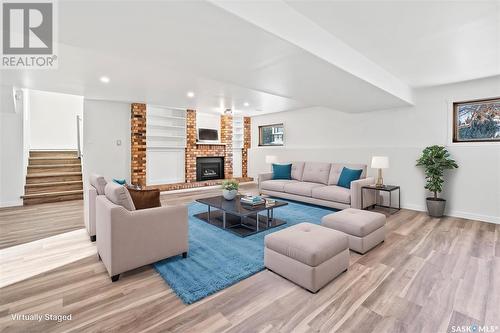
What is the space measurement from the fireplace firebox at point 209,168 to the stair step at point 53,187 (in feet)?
10.3

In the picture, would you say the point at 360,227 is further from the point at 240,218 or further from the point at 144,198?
the point at 144,198

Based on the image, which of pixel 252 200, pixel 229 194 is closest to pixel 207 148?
pixel 229 194

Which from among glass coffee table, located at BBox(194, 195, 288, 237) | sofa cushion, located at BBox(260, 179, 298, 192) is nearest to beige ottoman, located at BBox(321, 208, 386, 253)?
glass coffee table, located at BBox(194, 195, 288, 237)

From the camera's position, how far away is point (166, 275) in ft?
7.43

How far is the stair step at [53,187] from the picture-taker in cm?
535

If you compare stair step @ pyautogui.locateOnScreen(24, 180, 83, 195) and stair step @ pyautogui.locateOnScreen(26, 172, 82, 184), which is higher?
stair step @ pyautogui.locateOnScreen(26, 172, 82, 184)

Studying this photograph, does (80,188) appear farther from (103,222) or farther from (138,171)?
(103,222)

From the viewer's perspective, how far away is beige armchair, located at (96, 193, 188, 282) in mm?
2160

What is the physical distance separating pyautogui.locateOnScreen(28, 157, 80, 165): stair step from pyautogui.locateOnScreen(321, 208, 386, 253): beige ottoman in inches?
283

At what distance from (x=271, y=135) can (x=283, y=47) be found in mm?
5779

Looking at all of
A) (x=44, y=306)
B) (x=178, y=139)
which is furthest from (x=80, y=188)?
(x=44, y=306)

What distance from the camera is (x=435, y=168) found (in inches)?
163

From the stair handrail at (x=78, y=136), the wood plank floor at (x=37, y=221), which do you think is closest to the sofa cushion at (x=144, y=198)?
the wood plank floor at (x=37, y=221)

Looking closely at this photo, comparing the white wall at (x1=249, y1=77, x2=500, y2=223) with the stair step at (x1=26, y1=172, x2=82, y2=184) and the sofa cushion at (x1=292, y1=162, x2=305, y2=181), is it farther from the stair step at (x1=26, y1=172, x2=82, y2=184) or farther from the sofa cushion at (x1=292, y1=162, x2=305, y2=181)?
the stair step at (x1=26, y1=172, x2=82, y2=184)
